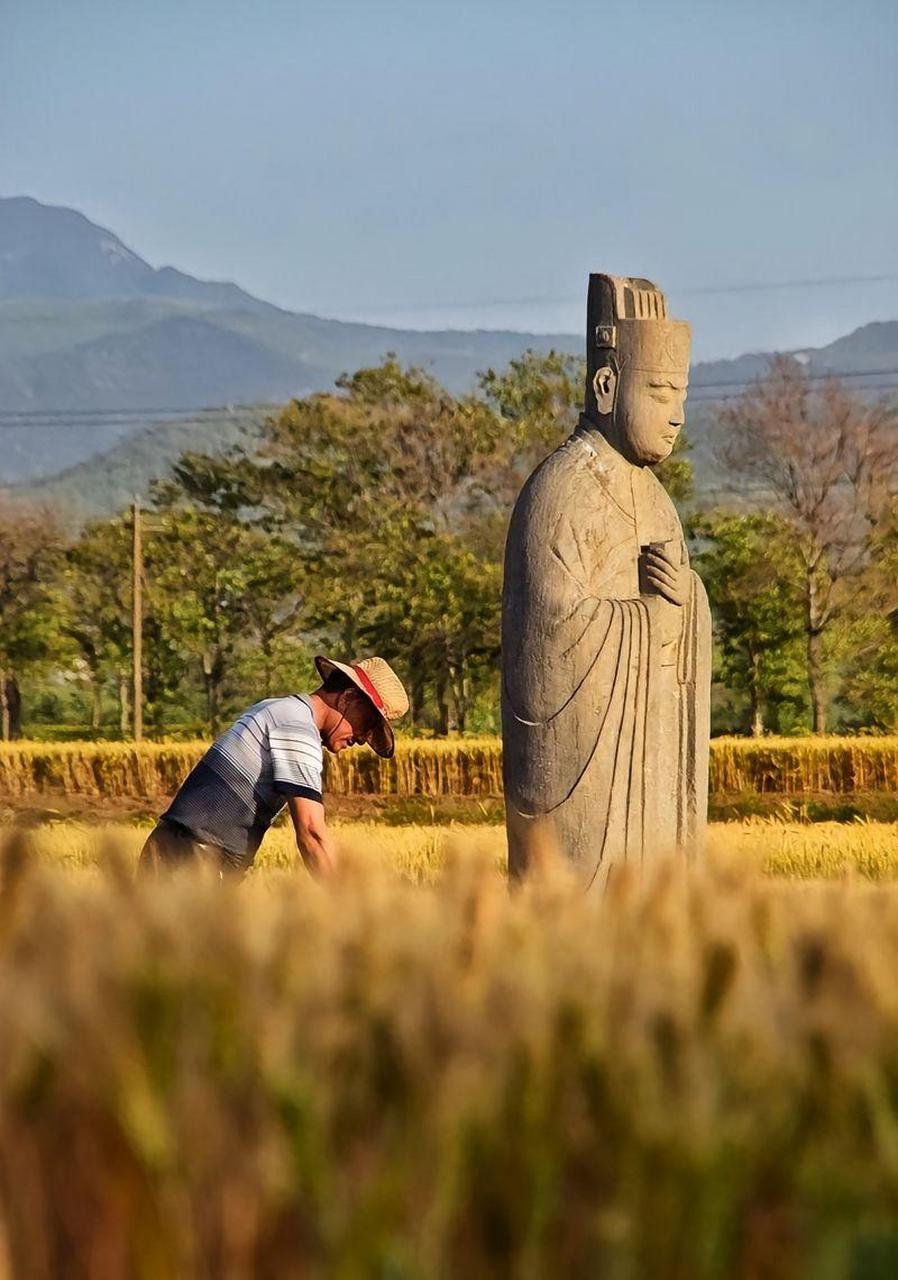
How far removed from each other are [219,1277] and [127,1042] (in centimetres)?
31

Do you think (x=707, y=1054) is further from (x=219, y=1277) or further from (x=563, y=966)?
(x=219, y=1277)

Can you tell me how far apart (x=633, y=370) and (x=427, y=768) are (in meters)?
19.9

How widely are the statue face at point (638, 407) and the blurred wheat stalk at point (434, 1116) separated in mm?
5853

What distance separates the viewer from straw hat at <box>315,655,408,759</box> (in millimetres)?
7621

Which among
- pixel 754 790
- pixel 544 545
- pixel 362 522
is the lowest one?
pixel 754 790

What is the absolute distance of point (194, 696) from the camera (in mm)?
64812

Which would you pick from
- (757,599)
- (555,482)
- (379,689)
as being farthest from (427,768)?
(379,689)

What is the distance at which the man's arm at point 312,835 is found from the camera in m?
7.16

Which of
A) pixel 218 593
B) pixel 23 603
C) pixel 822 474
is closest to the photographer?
pixel 822 474

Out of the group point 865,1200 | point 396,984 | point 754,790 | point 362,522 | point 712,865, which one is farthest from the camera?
point 362,522

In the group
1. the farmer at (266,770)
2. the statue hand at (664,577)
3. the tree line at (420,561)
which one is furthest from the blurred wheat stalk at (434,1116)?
the tree line at (420,561)

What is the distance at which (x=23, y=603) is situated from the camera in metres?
55.1

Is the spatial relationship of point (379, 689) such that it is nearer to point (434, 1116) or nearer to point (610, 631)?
point (610, 631)

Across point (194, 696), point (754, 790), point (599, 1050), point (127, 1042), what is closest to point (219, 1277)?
point (127, 1042)
